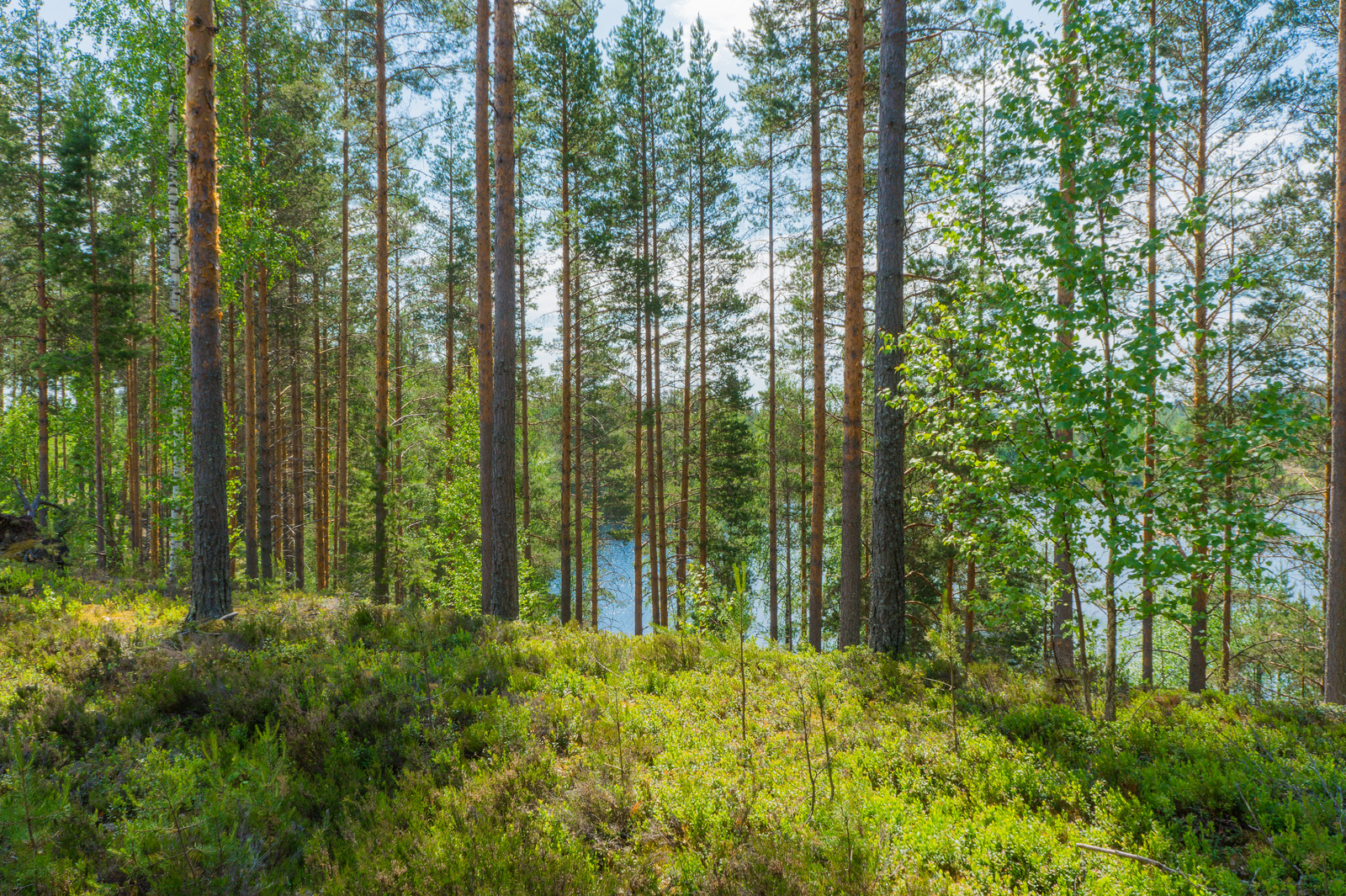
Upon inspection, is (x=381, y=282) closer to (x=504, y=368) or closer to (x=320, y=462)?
(x=504, y=368)

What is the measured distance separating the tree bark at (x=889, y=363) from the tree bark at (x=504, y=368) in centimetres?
540

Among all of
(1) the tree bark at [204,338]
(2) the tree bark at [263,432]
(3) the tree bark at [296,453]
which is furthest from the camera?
(3) the tree bark at [296,453]

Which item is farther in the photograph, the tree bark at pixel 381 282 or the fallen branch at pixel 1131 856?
the tree bark at pixel 381 282

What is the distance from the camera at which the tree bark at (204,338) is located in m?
6.92

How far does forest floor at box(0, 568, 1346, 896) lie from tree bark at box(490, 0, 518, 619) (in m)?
2.81

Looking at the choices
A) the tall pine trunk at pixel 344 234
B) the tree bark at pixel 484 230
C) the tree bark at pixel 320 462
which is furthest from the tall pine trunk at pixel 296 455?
the tree bark at pixel 484 230

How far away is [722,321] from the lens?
17.5 meters

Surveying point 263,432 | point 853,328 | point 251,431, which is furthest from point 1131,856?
point 251,431

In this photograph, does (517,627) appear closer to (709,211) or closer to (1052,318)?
(1052,318)

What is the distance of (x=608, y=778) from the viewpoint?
375 centimetres

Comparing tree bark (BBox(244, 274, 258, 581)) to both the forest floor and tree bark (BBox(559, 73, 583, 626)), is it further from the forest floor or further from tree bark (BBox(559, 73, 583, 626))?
the forest floor

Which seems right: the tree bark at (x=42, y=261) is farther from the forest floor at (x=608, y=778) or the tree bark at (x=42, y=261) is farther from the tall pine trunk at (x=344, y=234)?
the forest floor at (x=608, y=778)

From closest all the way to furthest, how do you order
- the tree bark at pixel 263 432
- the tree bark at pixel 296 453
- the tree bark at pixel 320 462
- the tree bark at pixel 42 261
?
the tree bark at pixel 263 432
the tree bark at pixel 42 261
the tree bark at pixel 296 453
the tree bark at pixel 320 462

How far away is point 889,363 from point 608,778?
5.46 metres
